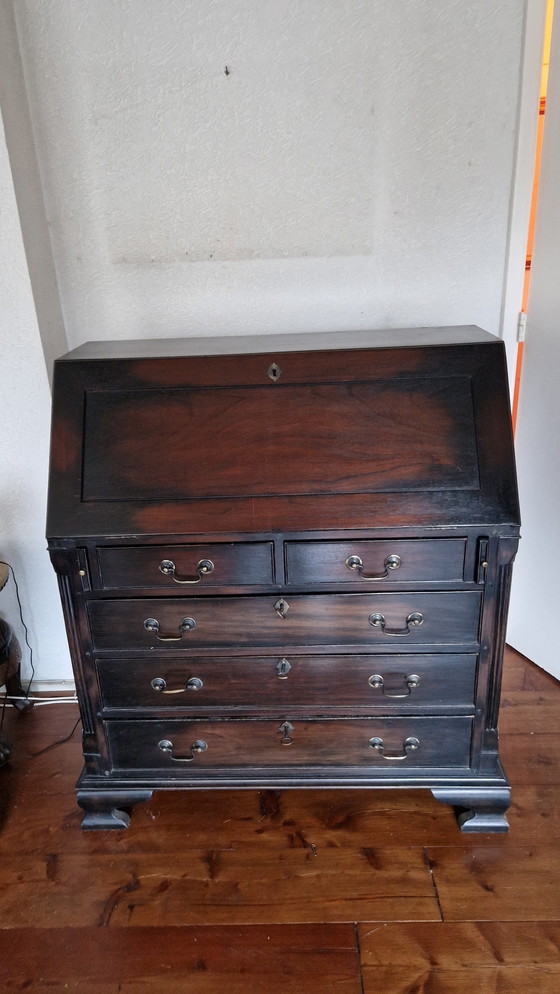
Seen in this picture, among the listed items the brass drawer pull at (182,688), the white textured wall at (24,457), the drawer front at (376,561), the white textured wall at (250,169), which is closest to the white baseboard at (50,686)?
the white textured wall at (24,457)

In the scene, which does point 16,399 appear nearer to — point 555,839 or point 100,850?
point 100,850

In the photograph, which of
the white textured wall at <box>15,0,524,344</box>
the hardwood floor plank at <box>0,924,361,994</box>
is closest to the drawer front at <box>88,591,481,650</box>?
the hardwood floor plank at <box>0,924,361,994</box>

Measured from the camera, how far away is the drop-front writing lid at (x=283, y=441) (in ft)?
4.48

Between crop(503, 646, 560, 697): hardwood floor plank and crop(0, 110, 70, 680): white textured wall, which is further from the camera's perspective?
crop(503, 646, 560, 697): hardwood floor plank

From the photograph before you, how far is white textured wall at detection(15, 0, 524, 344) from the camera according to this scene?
1601mm

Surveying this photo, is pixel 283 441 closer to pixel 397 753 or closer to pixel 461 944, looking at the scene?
pixel 397 753

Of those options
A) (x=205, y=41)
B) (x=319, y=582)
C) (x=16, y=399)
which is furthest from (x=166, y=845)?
(x=205, y=41)

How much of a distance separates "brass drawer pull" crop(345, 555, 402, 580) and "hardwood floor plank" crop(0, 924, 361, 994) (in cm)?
72

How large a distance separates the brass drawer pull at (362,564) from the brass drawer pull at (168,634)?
373 millimetres

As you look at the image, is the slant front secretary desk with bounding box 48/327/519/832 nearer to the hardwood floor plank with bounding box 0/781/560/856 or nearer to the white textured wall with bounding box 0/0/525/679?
the hardwood floor plank with bounding box 0/781/560/856

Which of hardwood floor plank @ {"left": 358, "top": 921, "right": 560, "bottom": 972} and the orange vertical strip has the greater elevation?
the orange vertical strip

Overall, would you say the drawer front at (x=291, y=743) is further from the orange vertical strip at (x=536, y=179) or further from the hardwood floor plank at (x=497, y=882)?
the orange vertical strip at (x=536, y=179)

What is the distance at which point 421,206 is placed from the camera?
5.69 feet

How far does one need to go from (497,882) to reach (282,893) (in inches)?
18.4
